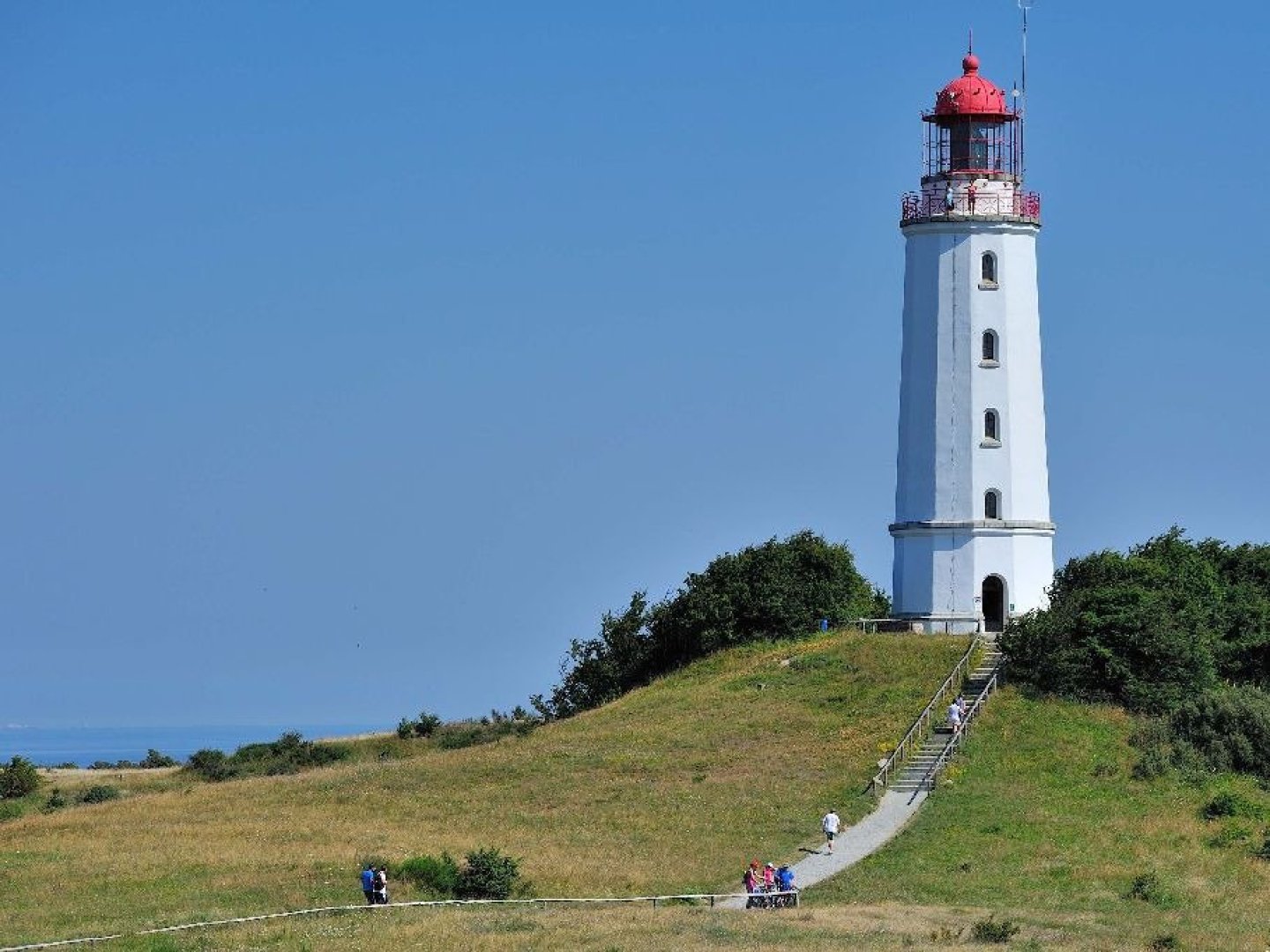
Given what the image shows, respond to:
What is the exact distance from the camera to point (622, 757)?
6322 centimetres

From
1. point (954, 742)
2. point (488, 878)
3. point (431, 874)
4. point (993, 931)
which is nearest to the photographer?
point (993, 931)

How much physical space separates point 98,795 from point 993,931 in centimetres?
3365

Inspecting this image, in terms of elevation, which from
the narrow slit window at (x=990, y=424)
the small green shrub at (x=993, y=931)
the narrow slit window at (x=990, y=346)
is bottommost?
the small green shrub at (x=993, y=931)

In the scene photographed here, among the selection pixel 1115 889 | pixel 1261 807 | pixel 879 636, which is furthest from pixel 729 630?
pixel 1115 889

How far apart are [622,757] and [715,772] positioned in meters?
3.37

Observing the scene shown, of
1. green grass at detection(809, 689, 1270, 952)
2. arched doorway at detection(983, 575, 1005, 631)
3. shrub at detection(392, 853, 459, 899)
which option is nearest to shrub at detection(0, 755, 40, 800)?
Answer: shrub at detection(392, 853, 459, 899)

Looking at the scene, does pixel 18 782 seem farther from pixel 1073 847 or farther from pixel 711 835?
pixel 1073 847

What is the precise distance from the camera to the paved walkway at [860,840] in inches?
2026

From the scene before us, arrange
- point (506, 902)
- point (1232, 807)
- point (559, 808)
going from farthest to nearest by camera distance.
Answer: point (559, 808) < point (1232, 807) < point (506, 902)

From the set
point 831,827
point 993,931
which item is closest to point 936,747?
point 831,827

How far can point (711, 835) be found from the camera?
54.8m

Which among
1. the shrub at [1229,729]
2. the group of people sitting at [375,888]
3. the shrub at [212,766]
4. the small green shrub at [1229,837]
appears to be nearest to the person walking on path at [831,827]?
the small green shrub at [1229,837]

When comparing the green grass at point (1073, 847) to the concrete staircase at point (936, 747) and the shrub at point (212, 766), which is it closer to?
the concrete staircase at point (936, 747)

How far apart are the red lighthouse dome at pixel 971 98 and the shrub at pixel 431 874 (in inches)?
1196
